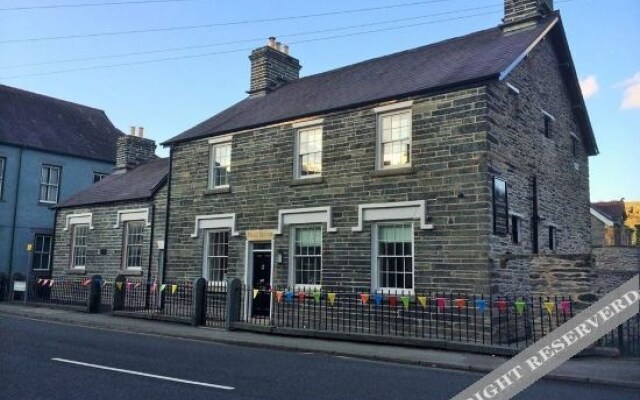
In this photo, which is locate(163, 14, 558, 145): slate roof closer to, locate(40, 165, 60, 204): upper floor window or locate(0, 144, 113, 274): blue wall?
locate(0, 144, 113, 274): blue wall

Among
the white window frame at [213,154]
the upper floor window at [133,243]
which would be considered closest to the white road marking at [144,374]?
A: the white window frame at [213,154]

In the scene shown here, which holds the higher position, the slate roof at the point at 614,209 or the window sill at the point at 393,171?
the slate roof at the point at 614,209

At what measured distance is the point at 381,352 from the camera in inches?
459

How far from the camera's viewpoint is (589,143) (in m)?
21.1

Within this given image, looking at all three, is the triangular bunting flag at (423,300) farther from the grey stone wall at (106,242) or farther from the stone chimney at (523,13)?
the grey stone wall at (106,242)

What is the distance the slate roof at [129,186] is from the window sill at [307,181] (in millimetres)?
7347

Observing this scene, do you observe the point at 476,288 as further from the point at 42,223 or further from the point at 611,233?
the point at 611,233

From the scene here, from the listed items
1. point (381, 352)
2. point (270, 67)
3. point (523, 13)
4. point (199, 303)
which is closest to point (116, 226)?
point (199, 303)

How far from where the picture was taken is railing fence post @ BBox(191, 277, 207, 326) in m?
16.3

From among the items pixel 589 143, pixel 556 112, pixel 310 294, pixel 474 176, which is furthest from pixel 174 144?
pixel 589 143

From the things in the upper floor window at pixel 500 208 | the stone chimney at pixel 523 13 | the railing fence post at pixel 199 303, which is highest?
the stone chimney at pixel 523 13

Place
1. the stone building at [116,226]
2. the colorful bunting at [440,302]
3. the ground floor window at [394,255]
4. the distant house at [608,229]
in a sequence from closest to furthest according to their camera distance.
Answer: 1. the colorful bunting at [440,302]
2. the ground floor window at [394,255]
3. the stone building at [116,226]
4. the distant house at [608,229]

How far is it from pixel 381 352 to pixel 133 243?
14.4 meters

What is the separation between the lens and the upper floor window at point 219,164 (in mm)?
19156
